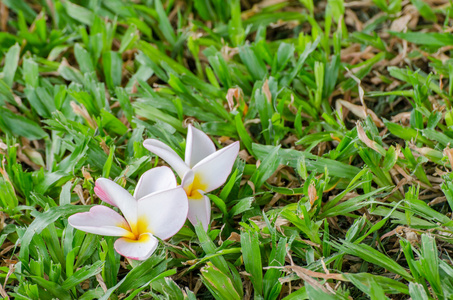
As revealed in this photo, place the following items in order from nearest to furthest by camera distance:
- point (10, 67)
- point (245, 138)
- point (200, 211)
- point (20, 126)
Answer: point (200, 211) → point (245, 138) → point (20, 126) → point (10, 67)

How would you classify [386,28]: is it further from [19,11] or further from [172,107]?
[19,11]

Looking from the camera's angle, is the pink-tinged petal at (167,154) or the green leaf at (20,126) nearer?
the pink-tinged petal at (167,154)

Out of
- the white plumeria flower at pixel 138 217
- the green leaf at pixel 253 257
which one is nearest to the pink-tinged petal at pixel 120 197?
the white plumeria flower at pixel 138 217

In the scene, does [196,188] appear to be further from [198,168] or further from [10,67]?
[10,67]

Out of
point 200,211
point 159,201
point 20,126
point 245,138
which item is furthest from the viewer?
point 20,126

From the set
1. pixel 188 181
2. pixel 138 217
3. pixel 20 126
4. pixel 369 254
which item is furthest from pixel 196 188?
pixel 20 126

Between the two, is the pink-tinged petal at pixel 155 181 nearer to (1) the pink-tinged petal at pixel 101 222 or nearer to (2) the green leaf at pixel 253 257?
(1) the pink-tinged petal at pixel 101 222

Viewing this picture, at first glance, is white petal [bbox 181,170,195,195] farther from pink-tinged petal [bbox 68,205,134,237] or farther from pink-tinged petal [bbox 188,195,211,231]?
pink-tinged petal [bbox 68,205,134,237]
